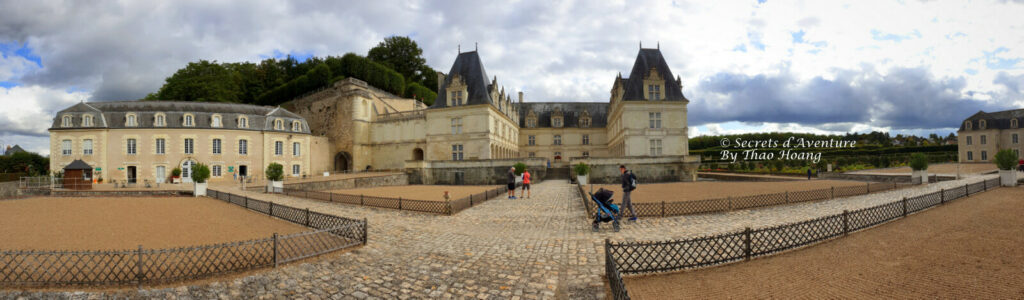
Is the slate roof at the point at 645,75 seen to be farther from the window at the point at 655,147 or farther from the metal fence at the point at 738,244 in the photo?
the metal fence at the point at 738,244

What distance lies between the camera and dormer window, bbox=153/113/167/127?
31078 millimetres

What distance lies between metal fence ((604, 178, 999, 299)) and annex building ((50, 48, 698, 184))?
18424mm

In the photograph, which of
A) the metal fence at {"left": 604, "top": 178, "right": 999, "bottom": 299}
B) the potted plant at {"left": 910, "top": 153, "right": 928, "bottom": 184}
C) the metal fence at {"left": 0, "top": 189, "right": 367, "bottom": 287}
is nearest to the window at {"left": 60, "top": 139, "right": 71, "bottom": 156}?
the metal fence at {"left": 0, "top": 189, "right": 367, "bottom": 287}

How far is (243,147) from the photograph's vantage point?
109 feet

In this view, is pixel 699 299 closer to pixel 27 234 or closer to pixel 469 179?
pixel 27 234

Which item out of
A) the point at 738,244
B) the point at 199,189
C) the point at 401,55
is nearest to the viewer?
the point at 738,244

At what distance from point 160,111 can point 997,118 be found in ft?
283

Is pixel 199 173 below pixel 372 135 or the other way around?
below

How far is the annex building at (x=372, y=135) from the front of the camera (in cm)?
2995

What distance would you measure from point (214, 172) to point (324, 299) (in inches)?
1377

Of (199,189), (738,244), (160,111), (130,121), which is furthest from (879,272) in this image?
(130,121)

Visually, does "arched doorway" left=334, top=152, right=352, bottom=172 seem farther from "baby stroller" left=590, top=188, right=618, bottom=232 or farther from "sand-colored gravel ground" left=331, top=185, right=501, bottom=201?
"baby stroller" left=590, top=188, right=618, bottom=232

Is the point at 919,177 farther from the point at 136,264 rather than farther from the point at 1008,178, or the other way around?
the point at 136,264

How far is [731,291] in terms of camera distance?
5.21 m
